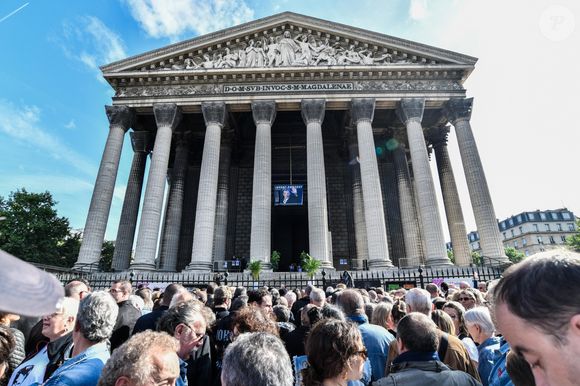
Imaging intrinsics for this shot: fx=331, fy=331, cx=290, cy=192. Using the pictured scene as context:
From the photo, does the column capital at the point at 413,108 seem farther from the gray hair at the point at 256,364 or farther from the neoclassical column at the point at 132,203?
the gray hair at the point at 256,364

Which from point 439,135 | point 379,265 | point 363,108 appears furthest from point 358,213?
point 439,135

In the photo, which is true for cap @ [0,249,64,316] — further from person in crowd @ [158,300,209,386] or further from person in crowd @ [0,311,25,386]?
person in crowd @ [0,311,25,386]

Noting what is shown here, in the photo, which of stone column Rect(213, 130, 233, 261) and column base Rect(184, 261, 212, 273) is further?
stone column Rect(213, 130, 233, 261)

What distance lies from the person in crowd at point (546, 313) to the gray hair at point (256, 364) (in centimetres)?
118

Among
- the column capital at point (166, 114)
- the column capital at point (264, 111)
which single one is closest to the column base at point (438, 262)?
the column capital at point (264, 111)

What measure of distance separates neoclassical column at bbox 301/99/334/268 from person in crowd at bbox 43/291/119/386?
51.4 feet

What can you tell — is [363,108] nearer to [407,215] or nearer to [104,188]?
[407,215]

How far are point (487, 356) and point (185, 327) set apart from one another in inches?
122

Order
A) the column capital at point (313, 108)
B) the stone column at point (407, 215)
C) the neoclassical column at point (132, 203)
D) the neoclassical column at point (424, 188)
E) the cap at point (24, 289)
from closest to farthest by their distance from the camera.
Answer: the cap at point (24, 289) → the neoclassical column at point (424, 188) → the neoclassical column at point (132, 203) → the column capital at point (313, 108) → the stone column at point (407, 215)

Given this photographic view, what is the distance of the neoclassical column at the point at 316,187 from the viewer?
18.6m

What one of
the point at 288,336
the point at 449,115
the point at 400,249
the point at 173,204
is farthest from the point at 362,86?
the point at 288,336

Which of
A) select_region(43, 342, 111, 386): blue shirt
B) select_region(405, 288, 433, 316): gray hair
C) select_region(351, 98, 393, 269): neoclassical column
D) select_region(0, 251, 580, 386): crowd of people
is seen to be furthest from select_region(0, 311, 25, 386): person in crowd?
select_region(351, 98, 393, 269): neoclassical column

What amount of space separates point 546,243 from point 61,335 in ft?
269

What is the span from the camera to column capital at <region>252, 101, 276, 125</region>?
853 inches
